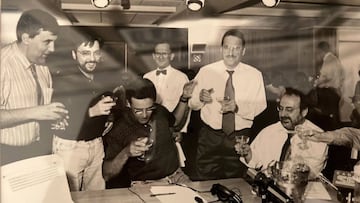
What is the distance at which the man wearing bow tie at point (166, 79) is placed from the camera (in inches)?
68.7

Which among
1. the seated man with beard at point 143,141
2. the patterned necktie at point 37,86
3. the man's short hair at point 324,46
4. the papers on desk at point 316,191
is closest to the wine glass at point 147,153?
the seated man with beard at point 143,141

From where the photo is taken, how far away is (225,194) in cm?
165

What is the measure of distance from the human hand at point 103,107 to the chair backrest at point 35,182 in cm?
23

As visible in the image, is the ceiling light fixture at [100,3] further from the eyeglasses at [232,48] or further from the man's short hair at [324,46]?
the man's short hair at [324,46]

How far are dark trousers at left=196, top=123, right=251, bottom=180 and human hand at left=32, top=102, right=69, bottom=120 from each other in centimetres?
54

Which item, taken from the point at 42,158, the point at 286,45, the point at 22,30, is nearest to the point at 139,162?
the point at 42,158

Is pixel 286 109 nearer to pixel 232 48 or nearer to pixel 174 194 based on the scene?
pixel 232 48

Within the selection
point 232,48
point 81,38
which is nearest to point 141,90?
point 81,38

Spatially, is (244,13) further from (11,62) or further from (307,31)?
(11,62)

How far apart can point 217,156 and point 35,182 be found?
0.71m

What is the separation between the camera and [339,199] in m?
1.81

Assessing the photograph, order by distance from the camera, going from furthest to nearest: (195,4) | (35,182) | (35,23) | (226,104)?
(226,104) → (195,4) → (35,23) → (35,182)

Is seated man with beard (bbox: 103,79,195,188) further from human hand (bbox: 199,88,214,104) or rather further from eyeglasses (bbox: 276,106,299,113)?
eyeglasses (bbox: 276,106,299,113)

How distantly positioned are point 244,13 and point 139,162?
0.72 meters
